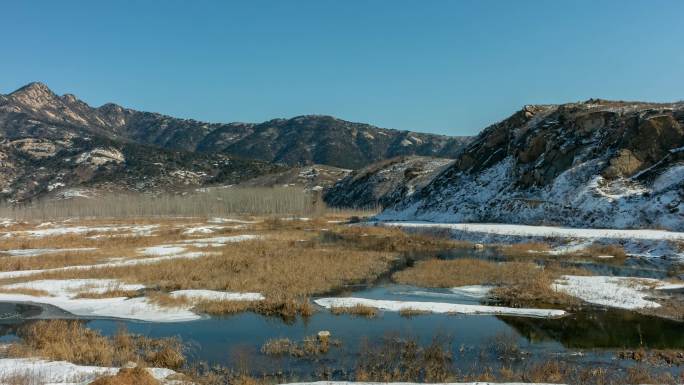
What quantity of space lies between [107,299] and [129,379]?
14.9m

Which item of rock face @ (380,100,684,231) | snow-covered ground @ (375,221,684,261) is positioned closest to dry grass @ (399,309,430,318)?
snow-covered ground @ (375,221,684,261)

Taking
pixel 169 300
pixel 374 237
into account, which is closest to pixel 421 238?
pixel 374 237

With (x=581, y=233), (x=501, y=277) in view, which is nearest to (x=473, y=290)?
(x=501, y=277)

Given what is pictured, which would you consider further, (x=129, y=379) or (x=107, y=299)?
(x=107, y=299)

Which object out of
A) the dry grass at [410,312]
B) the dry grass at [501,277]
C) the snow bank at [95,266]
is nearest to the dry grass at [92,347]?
the dry grass at [410,312]

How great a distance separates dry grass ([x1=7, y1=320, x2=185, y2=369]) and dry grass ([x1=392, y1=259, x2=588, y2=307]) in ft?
50.7

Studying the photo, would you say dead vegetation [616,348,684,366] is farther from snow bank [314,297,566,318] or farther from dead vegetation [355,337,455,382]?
dead vegetation [355,337,455,382]

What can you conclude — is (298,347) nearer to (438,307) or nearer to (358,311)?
(358,311)

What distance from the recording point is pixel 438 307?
70.3 ft

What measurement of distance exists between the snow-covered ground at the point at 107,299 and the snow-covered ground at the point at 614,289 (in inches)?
638

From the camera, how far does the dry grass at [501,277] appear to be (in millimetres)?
23422

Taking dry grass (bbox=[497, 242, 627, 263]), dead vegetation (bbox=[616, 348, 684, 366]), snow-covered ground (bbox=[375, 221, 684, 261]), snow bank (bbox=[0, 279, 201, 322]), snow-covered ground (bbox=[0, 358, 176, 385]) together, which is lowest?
snow bank (bbox=[0, 279, 201, 322])

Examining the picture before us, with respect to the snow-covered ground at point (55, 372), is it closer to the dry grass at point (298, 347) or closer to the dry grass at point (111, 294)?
the dry grass at point (298, 347)

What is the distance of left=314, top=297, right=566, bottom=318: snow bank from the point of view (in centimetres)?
2056
